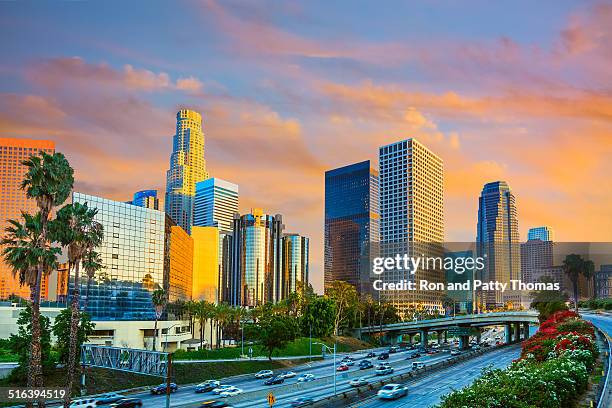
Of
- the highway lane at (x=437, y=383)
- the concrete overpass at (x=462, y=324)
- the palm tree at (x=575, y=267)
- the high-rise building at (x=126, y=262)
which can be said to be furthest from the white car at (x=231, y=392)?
the palm tree at (x=575, y=267)

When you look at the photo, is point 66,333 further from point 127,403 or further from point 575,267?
point 575,267

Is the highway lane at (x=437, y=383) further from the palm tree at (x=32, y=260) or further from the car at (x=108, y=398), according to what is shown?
the palm tree at (x=32, y=260)

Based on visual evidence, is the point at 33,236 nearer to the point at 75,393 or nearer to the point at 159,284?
the point at 75,393

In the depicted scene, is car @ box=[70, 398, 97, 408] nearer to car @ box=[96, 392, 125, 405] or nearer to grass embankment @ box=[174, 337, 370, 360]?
car @ box=[96, 392, 125, 405]

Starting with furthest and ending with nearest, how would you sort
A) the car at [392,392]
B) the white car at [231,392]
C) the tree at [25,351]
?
the white car at [231,392]
the car at [392,392]
the tree at [25,351]

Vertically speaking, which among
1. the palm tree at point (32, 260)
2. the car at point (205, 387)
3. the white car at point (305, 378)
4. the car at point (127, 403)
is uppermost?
the palm tree at point (32, 260)

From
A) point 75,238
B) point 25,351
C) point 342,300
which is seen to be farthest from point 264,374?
point 342,300

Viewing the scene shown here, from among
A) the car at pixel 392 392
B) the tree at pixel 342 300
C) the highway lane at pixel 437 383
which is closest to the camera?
the highway lane at pixel 437 383
